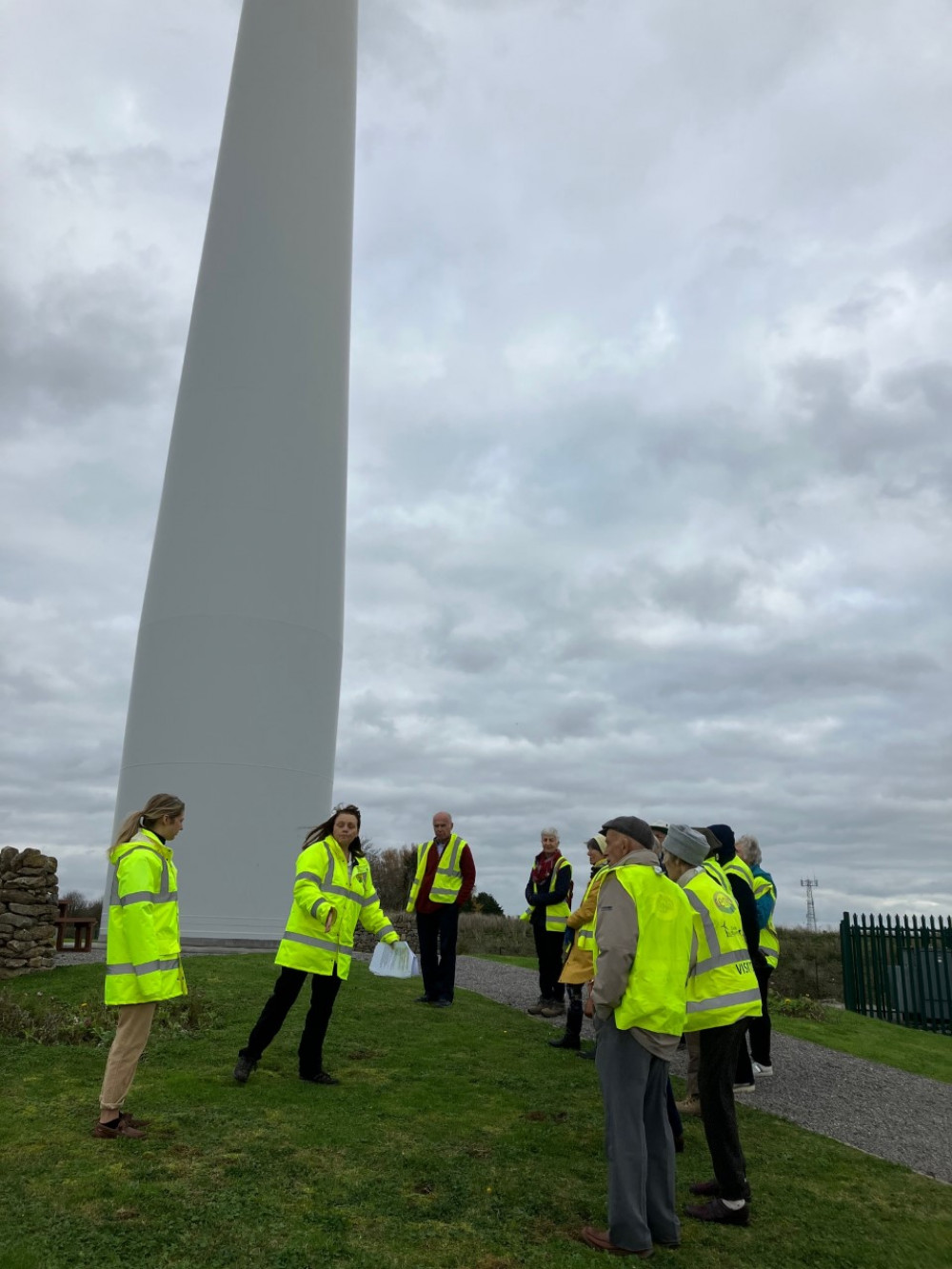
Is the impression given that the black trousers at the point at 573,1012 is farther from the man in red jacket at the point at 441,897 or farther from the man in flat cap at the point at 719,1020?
the man in flat cap at the point at 719,1020

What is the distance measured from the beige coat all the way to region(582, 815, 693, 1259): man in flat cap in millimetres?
2694

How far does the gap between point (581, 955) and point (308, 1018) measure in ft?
6.97

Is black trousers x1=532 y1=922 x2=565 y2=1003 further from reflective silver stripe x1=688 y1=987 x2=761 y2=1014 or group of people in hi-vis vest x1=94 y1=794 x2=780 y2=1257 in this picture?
reflective silver stripe x1=688 y1=987 x2=761 y2=1014

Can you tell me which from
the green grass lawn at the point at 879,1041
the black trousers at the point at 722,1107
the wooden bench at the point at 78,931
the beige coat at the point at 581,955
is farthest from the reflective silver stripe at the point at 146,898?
the wooden bench at the point at 78,931

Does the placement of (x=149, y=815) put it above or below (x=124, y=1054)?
above

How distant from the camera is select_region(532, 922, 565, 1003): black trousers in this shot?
30.8 ft

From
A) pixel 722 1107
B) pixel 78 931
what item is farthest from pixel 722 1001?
pixel 78 931

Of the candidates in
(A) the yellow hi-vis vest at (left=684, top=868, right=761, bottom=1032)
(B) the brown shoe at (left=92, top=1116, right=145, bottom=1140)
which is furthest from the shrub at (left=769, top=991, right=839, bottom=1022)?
(B) the brown shoe at (left=92, top=1116, right=145, bottom=1140)

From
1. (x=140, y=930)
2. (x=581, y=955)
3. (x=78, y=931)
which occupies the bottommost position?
(x=78, y=931)

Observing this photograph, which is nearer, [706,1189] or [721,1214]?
[721,1214]

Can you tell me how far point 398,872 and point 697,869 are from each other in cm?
3005

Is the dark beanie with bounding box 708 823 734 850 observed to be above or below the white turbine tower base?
below

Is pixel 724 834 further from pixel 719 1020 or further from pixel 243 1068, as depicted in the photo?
pixel 243 1068

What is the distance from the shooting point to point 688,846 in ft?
16.1
